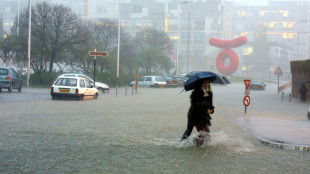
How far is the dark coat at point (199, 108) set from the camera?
928 centimetres

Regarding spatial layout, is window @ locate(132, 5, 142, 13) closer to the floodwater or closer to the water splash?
the floodwater

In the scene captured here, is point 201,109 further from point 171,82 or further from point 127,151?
point 171,82

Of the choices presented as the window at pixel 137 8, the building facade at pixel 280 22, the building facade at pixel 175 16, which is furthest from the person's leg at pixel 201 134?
the building facade at pixel 280 22

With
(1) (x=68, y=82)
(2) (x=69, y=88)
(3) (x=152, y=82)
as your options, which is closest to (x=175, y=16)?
(3) (x=152, y=82)

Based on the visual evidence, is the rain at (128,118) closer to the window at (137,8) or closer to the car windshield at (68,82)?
the car windshield at (68,82)

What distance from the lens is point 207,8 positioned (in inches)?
4754

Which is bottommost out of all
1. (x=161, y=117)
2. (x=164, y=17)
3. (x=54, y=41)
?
(x=161, y=117)

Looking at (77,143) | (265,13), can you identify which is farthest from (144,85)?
(265,13)

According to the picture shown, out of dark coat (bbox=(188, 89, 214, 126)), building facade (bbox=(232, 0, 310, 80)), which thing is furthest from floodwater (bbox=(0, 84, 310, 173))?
building facade (bbox=(232, 0, 310, 80))

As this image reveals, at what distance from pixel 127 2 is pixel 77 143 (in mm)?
115059

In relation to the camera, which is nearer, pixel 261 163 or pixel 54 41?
pixel 261 163

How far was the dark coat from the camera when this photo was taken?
9.28 metres

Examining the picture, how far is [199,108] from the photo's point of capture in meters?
9.28

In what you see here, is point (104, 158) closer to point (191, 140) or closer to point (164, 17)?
point (191, 140)
